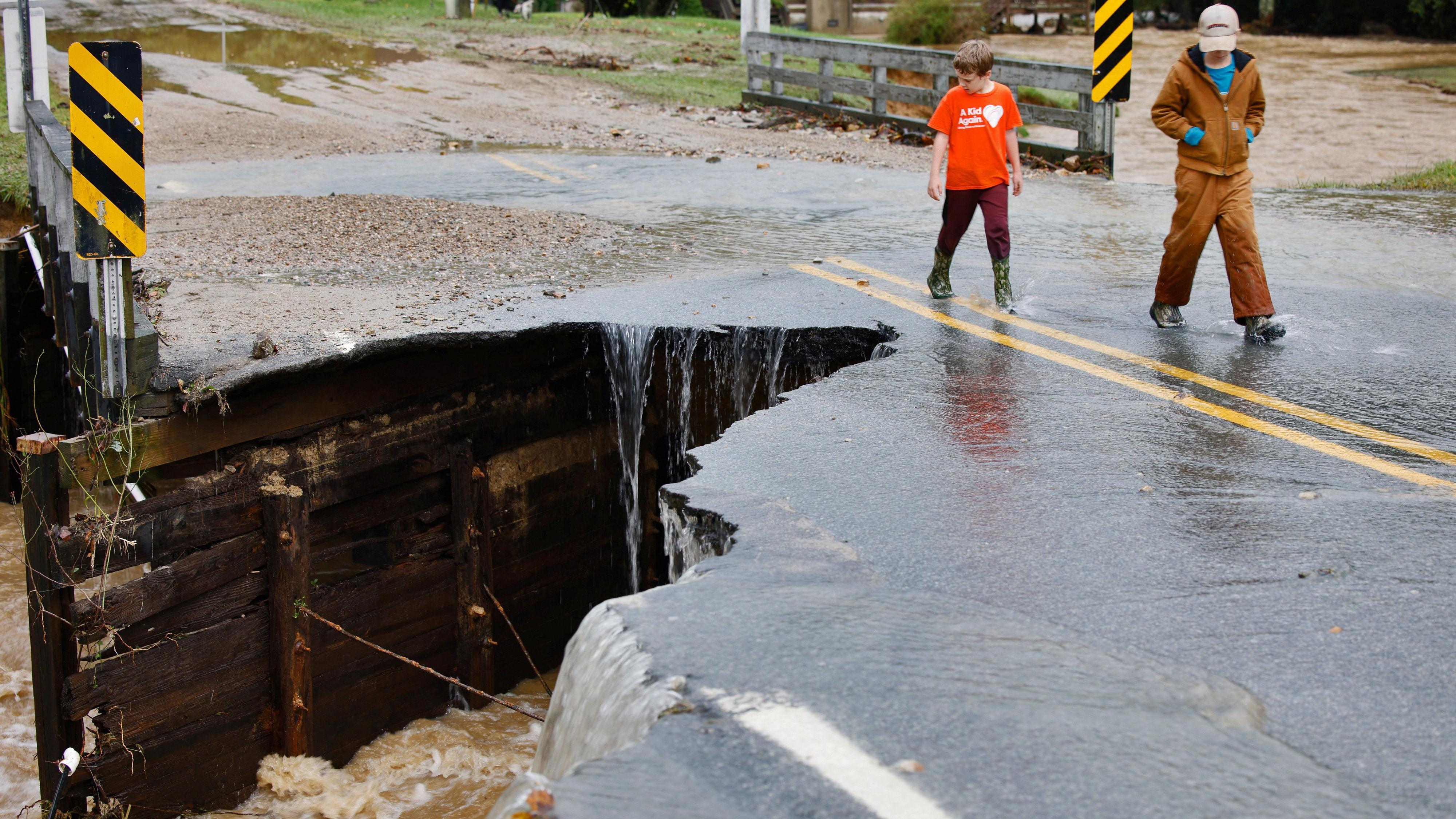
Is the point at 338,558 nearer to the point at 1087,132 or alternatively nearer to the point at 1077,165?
the point at 1077,165

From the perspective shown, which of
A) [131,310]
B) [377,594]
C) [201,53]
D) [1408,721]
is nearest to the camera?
[1408,721]

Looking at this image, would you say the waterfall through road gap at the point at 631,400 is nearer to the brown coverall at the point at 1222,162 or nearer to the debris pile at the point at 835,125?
the brown coverall at the point at 1222,162

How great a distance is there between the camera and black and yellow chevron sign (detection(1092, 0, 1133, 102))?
1369cm

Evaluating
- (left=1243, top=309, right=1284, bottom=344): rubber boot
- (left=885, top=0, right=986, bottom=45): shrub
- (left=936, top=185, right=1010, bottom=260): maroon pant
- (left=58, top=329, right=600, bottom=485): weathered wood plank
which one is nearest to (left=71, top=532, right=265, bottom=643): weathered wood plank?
(left=58, top=329, right=600, bottom=485): weathered wood plank

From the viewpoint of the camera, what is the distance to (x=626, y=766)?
3014mm

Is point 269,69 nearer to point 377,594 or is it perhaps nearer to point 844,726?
point 377,594

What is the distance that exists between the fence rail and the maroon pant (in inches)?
298

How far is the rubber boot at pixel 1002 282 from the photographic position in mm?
7855

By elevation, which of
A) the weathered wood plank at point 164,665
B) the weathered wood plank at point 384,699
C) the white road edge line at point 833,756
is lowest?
the weathered wood plank at point 384,699

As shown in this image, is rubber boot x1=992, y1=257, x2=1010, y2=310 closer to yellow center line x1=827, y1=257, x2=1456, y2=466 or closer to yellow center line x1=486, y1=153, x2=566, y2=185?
yellow center line x1=827, y1=257, x2=1456, y2=466

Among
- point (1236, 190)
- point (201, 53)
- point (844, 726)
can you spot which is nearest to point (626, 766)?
point (844, 726)

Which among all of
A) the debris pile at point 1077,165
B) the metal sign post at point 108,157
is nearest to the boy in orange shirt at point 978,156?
the metal sign post at point 108,157

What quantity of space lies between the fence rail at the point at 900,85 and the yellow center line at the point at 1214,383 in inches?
295

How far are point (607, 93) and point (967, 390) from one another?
17058 millimetres
